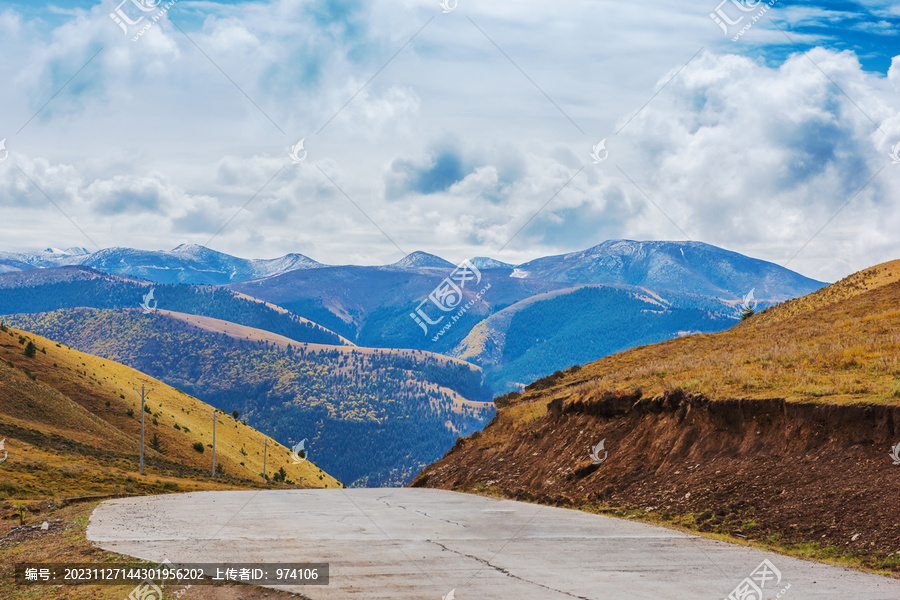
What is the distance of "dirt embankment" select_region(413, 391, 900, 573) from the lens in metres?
13.9

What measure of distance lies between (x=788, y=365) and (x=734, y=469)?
693cm

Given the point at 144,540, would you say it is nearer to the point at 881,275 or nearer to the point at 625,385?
the point at 625,385

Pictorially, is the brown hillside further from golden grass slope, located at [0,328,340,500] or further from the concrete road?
golden grass slope, located at [0,328,340,500]

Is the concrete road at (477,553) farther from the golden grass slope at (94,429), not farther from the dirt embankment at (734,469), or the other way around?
the golden grass slope at (94,429)

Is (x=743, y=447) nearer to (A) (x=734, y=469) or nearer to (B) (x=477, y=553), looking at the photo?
(A) (x=734, y=469)

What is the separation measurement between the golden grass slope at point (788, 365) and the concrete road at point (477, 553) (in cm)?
578

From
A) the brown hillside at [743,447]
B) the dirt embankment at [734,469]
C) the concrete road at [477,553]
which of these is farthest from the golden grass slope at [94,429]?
the dirt embankment at [734,469]

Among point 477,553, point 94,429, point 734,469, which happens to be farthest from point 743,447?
point 94,429

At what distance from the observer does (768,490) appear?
1625 cm

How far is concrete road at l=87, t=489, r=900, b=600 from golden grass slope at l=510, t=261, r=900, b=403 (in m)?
5.78

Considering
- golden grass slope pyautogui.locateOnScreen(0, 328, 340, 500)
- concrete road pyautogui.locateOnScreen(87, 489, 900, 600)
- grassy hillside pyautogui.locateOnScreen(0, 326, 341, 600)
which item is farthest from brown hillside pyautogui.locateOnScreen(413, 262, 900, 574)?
golden grass slope pyautogui.locateOnScreen(0, 328, 340, 500)

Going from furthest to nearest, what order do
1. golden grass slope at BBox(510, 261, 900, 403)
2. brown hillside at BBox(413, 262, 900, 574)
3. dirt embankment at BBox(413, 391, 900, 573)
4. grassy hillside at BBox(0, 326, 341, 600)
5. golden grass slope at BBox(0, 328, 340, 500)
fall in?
golden grass slope at BBox(0, 328, 340, 500) → golden grass slope at BBox(510, 261, 900, 403) → brown hillside at BBox(413, 262, 900, 574) → dirt embankment at BBox(413, 391, 900, 573) → grassy hillside at BBox(0, 326, 341, 600)

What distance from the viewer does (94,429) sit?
61.9 metres

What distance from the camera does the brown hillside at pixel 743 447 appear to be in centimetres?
1432
